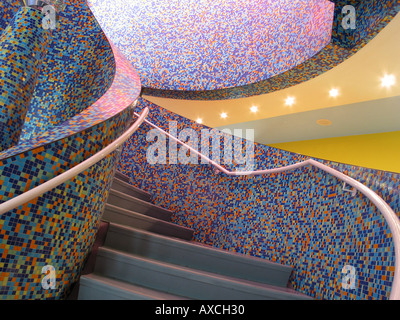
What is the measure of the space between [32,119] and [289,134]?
4.61 meters

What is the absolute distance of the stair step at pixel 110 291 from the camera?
2301mm

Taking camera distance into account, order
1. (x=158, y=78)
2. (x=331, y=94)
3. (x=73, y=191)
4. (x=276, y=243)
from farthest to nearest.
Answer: (x=158, y=78), (x=331, y=94), (x=276, y=243), (x=73, y=191)

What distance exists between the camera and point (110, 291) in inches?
92.4

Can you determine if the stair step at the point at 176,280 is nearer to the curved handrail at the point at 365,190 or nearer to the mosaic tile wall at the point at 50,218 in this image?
the mosaic tile wall at the point at 50,218

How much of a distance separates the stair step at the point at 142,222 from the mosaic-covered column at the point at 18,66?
101cm

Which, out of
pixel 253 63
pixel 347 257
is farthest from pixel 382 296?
pixel 253 63

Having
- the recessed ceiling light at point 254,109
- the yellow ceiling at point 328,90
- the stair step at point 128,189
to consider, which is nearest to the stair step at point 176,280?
the stair step at point 128,189

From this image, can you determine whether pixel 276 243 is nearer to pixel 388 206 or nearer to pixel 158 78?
pixel 388 206

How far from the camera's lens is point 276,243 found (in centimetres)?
347

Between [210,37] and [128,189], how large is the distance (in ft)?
10.2

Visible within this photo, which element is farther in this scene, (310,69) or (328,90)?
(328,90)

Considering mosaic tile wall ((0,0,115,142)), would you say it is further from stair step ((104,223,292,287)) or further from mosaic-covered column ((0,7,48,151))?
stair step ((104,223,292,287))

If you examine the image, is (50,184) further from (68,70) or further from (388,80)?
(388,80)

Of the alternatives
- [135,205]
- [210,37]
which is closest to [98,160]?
[135,205]
